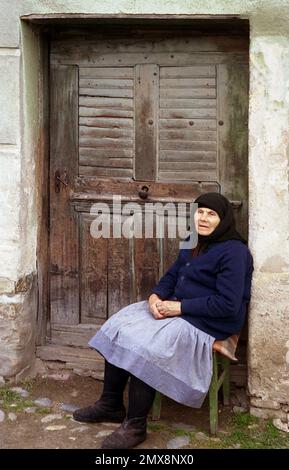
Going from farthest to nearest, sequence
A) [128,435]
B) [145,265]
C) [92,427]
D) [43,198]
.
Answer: [43,198]
[145,265]
[92,427]
[128,435]

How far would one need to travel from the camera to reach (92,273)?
4707 millimetres

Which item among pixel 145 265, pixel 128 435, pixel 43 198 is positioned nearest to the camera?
pixel 128 435

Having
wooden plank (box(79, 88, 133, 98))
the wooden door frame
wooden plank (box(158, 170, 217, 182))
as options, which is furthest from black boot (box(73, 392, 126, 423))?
wooden plank (box(79, 88, 133, 98))

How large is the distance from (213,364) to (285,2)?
2005 mm

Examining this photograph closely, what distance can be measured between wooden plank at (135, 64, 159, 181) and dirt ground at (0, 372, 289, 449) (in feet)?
4.74

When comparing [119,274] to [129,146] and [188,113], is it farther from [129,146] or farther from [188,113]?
[188,113]

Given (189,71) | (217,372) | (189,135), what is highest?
(189,71)

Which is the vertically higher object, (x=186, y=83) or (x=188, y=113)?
(x=186, y=83)

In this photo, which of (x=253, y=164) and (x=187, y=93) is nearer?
(x=253, y=164)

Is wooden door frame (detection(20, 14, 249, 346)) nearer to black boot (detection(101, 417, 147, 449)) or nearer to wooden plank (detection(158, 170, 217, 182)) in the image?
wooden plank (detection(158, 170, 217, 182))

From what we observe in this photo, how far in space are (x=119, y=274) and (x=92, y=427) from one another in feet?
3.41

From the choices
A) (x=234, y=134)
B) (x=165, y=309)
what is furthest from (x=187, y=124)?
(x=165, y=309)

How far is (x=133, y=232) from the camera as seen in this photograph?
4.62m

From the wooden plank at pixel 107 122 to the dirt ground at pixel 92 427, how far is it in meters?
1.69
